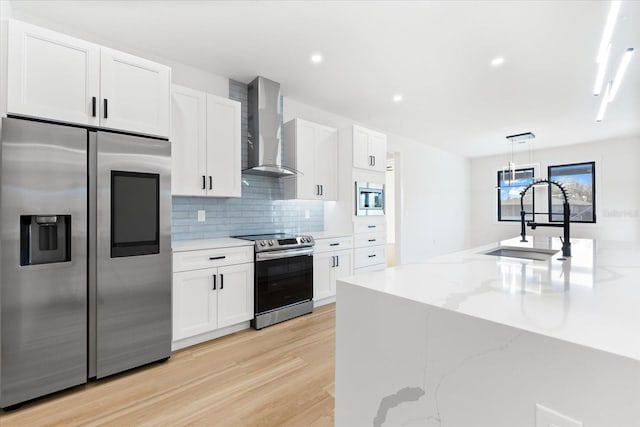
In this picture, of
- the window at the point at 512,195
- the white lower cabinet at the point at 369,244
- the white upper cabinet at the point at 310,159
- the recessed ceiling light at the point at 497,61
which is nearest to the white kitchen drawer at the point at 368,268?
the white lower cabinet at the point at 369,244

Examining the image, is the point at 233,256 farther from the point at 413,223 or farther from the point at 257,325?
the point at 413,223

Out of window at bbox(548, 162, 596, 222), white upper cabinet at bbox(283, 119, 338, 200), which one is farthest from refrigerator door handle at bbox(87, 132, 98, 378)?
window at bbox(548, 162, 596, 222)

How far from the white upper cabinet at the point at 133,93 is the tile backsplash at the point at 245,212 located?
889 millimetres

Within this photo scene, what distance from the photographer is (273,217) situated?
376 centimetres

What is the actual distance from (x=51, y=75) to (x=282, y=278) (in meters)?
2.46

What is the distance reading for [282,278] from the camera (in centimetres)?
315

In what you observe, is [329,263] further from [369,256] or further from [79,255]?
[79,255]

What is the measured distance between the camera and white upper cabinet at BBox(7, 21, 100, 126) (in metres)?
1.83

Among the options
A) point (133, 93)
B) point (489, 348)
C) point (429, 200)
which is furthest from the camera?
point (429, 200)

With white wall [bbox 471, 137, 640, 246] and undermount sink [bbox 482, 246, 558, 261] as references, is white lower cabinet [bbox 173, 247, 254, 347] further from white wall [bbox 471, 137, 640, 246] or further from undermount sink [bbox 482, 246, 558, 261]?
white wall [bbox 471, 137, 640, 246]

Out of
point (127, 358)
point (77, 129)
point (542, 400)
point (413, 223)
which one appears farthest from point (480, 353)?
point (413, 223)

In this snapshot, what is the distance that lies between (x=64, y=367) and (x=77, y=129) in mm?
1579

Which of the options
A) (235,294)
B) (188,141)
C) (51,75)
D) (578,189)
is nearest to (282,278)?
(235,294)

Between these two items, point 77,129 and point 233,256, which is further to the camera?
point 233,256
